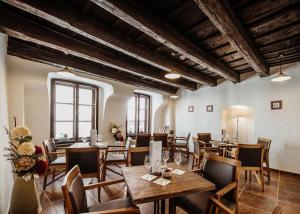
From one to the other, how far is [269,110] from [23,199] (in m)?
5.30

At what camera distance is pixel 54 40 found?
251cm

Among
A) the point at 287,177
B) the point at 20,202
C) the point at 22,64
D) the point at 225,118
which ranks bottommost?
the point at 287,177

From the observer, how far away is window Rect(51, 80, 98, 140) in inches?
174

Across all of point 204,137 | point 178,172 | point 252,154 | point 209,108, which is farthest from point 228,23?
point 209,108

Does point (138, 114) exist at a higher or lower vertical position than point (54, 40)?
lower

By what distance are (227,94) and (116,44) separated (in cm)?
412

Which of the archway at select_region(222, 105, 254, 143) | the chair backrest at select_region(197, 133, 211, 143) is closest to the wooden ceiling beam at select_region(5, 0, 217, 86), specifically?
the chair backrest at select_region(197, 133, 211, 143)

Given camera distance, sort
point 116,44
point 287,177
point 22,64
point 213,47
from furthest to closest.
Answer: point 287,177 < point 22,64 < point 213,47 < point 116,44

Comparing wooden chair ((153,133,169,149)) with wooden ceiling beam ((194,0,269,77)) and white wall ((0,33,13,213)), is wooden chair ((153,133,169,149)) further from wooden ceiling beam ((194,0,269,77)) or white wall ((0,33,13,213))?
white wall ((0,33,13,213))

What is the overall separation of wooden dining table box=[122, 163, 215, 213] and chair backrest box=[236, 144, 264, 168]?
1788 millimetres

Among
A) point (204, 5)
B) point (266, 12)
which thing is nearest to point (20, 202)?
point (204, 5)

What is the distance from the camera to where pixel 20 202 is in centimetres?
170

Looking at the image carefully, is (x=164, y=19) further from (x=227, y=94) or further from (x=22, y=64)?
(x=227, y=94)

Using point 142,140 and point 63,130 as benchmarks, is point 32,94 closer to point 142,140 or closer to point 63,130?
point 63,130
